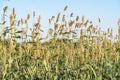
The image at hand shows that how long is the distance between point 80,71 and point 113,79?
16.5 inches

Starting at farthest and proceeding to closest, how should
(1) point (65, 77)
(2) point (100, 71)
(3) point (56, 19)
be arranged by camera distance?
(3) point (56, 19)
(2) point (100, 71)
(1) point (65, 77)

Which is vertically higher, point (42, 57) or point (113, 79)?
point (42, 57)

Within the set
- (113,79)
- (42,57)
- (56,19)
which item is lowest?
(113,79)

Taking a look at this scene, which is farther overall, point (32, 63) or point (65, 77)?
point (32, 63)

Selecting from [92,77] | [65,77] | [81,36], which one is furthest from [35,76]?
[81,36]

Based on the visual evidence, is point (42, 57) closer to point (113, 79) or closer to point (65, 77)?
point (65, 77)

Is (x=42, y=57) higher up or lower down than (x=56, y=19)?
lower down

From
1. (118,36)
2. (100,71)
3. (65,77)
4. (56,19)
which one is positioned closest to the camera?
(65,77)

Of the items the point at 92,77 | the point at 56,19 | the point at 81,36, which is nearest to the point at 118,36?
the point at 81,36

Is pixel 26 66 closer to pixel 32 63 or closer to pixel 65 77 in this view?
pixel 32 63

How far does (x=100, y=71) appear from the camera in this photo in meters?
4.42

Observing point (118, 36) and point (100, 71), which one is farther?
point (118, 36)

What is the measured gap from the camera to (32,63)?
463cm

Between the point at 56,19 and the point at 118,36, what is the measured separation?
1223 millimetres
